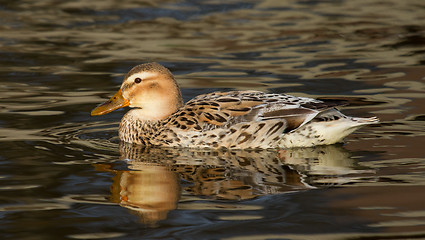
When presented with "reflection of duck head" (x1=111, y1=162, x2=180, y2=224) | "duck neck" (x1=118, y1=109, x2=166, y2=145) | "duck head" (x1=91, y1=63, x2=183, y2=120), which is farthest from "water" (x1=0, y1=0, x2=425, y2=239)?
"duck head" (x1=91, y1=63, x2=183, y2=120)

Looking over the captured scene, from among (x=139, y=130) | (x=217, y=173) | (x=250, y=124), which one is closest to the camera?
(x=217, y=173)

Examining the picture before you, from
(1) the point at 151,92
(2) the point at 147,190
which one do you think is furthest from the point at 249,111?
(2) the point at 147,190

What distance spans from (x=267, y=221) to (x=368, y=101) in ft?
17.7

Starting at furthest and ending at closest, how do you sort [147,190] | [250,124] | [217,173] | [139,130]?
1. [139,130]
2. [250,124]
3. [217,173]
4. [147,190]

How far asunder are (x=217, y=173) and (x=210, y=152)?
1124 mm

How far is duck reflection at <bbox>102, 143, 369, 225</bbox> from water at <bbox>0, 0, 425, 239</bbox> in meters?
0.02

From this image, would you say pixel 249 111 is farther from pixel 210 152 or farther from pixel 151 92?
pixel 151 92

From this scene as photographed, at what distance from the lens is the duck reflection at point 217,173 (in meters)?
7.39

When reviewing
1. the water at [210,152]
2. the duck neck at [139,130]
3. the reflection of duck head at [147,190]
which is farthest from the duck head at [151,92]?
the reflection of duck head at [147,190]

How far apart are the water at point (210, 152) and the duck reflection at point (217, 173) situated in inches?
0.9

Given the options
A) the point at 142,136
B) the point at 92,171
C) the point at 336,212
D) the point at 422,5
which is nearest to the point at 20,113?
the point at 142,136

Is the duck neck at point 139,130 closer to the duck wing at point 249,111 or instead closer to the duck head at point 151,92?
the duck head at point 151,92

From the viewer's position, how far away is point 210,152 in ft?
30.8

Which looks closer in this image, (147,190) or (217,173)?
(147,190)
